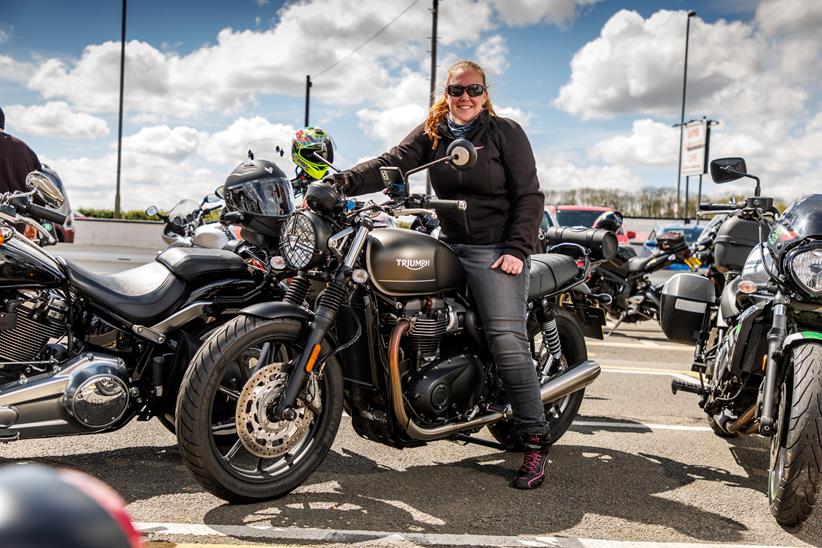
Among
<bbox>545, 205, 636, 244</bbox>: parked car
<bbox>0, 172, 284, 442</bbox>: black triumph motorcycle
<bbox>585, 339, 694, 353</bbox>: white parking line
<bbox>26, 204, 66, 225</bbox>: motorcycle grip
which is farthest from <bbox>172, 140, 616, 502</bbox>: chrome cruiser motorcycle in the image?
<bbox>545, 205, 636, 244</bbox>: parked car

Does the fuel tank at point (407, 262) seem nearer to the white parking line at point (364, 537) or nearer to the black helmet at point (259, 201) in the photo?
the black helmet at point (259, 201)

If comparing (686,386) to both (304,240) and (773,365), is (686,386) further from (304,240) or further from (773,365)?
(304,240)

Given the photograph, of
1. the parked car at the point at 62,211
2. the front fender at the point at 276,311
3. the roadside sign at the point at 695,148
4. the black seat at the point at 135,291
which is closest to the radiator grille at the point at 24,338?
the black seat at the point at 135,291

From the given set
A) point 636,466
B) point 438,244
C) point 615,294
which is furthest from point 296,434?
point 615,294

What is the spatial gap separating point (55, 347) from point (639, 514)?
2.76m

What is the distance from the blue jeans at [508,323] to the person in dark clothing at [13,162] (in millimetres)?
3508

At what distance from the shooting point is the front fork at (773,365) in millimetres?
3520

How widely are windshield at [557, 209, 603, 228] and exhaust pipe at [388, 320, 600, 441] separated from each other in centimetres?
1180

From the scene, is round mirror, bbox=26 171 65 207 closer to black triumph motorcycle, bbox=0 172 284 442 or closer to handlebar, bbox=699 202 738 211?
black triumph motorcycle, bbox=0 172 284 442

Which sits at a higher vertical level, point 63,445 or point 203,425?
point 203,425

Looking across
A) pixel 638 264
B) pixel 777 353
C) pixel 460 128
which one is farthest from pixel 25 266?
pixel 638 264

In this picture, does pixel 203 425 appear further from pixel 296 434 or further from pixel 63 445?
pixel 63 445

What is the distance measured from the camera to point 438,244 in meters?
3.84

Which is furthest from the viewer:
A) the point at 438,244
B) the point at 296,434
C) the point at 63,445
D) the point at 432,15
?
the point at 432,15
